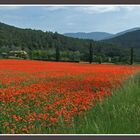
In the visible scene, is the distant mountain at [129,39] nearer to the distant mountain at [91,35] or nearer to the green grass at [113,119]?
the distant mountain at [91,35]

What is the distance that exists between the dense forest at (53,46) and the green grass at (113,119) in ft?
5.14

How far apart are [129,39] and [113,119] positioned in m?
2.95

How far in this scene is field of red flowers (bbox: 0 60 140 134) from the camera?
3617mm

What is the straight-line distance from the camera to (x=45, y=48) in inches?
219

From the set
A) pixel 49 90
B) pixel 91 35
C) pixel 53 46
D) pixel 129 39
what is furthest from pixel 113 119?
pixel 129 39

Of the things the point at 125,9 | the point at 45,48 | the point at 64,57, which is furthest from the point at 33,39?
the point at 125,9

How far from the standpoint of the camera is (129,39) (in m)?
5.91

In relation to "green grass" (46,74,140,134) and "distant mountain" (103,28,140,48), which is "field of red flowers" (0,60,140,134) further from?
"distant mountain" (103,28,140,48)

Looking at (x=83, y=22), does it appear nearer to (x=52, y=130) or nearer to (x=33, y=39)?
(x=33, y=39)

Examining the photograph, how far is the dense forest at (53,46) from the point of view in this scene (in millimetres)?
5332

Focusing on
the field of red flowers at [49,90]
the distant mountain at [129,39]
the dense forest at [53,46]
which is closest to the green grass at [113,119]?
the field of red flowers at [49,90]

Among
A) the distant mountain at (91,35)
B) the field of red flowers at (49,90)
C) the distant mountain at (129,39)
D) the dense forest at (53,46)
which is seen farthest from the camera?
the distant mountain at (129,39)

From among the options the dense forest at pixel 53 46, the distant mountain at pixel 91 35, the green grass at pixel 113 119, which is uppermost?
the distant mountain at pixel 91 35

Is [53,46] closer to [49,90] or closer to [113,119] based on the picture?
[49,90]
